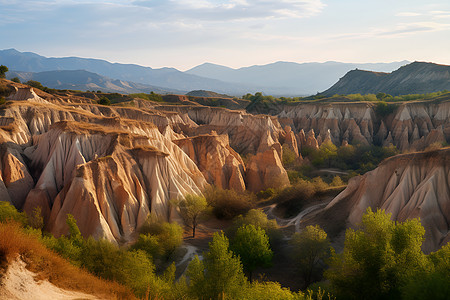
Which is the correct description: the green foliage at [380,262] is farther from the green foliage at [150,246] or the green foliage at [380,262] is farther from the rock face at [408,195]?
the green foliage at [150,246]

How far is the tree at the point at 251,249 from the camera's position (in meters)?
Result: 18.4

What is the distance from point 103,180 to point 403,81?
427 ft

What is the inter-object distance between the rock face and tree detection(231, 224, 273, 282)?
705cm

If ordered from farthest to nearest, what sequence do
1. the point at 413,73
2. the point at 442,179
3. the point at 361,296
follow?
the point at 413,73
the point at 442,179
the point at 361,296

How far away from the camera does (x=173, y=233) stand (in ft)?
68.3

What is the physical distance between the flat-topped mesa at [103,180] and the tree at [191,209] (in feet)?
2.73

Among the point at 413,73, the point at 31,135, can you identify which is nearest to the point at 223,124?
the point at 31,135

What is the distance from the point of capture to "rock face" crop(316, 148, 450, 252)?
1898cm

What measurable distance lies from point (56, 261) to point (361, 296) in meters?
10.9

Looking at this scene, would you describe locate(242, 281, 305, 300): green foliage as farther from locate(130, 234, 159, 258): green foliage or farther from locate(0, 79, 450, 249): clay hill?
locate(0, 79, 450, 249): clay hill

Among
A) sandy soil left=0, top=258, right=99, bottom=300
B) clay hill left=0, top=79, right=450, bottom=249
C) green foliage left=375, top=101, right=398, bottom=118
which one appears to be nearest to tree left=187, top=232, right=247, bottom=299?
sandy soil left=0, top=258, right=99, bottom=300

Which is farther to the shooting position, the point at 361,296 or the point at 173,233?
the point at 173,233

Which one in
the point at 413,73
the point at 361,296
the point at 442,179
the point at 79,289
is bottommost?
the point at 361,296

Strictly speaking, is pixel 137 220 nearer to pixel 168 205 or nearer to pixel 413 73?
pixel 168 205
